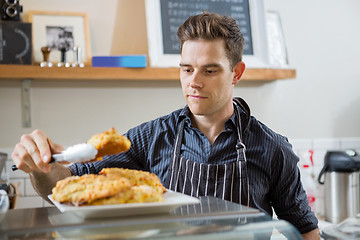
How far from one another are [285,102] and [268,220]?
224 cm

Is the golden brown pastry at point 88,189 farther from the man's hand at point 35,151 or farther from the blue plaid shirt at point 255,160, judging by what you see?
the blue plaid shirt at point 255,160

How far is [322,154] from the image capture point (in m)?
3.09

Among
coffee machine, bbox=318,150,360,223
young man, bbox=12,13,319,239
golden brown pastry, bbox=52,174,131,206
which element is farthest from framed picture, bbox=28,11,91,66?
golden brown pastry, bbox=52,174,131,206

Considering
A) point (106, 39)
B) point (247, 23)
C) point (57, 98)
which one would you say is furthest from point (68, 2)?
point (247, 23)

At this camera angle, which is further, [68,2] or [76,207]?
[68,2]

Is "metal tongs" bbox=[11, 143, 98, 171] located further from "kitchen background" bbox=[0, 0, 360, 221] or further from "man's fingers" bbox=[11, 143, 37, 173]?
"kitchen background" bbox=[0, 0, 360, 221]

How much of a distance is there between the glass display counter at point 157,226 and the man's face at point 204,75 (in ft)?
2.35

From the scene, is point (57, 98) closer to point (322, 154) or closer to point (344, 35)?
point (322, 154)

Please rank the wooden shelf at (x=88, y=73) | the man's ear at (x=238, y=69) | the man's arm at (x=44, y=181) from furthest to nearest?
the wooden shelf at (x=88, y=73) → the man's ear at (x=238, y=69) → the man's arm at (x=44, y=181)

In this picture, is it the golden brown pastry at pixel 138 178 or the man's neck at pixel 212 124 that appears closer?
the golden brown pastry at pixel 138 178

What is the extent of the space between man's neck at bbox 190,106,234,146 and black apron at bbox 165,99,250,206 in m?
0.10

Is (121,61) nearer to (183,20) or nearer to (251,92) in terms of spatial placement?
(183,20)

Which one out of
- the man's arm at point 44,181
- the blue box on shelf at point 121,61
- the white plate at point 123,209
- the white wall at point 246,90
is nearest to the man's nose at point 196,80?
the man's arm at point 44,181

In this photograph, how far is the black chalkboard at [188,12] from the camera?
2.62 m
